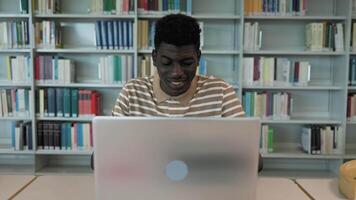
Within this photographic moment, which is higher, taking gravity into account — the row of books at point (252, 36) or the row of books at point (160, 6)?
the row of books at point (160, 6)

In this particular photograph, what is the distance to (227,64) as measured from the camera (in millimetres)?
3557

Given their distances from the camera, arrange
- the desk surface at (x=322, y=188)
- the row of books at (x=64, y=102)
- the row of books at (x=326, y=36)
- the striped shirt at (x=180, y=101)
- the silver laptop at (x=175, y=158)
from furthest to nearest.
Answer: the row of books at (x=64, y=102), the row of books at (x=326, y=36), the striped shirt at (x=180, y=101), the desk surface at (x=322, y=188), the silver laptop at (x=175, y=158)

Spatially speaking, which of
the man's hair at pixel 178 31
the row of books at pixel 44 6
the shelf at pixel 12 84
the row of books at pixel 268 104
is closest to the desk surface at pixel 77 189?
the man's hair at pixel 178 31

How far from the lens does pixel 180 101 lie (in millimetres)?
1467

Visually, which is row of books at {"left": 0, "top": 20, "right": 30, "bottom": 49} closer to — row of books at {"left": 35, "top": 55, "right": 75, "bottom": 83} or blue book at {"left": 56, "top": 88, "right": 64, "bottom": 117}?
row of books at {"left": 35, "top": 55, "right": 75, "bottom": 83}

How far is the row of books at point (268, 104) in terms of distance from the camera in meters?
3.31

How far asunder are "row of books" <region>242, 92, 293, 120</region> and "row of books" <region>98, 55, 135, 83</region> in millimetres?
1028

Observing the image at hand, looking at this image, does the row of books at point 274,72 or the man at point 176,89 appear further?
the row of books at point 274,72

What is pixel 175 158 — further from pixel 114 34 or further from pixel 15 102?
pixel 15 102

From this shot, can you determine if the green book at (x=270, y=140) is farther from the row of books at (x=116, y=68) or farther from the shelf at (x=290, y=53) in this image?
the row of books at (x=116, y=68)

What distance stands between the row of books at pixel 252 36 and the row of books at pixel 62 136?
1.59m

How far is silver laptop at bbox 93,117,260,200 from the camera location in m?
0.83

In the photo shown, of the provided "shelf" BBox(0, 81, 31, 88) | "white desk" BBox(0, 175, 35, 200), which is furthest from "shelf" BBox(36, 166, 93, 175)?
"white desk" BBox(0, 175, 35, 200)

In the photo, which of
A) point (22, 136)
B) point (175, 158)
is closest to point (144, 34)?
point (22, 136)
